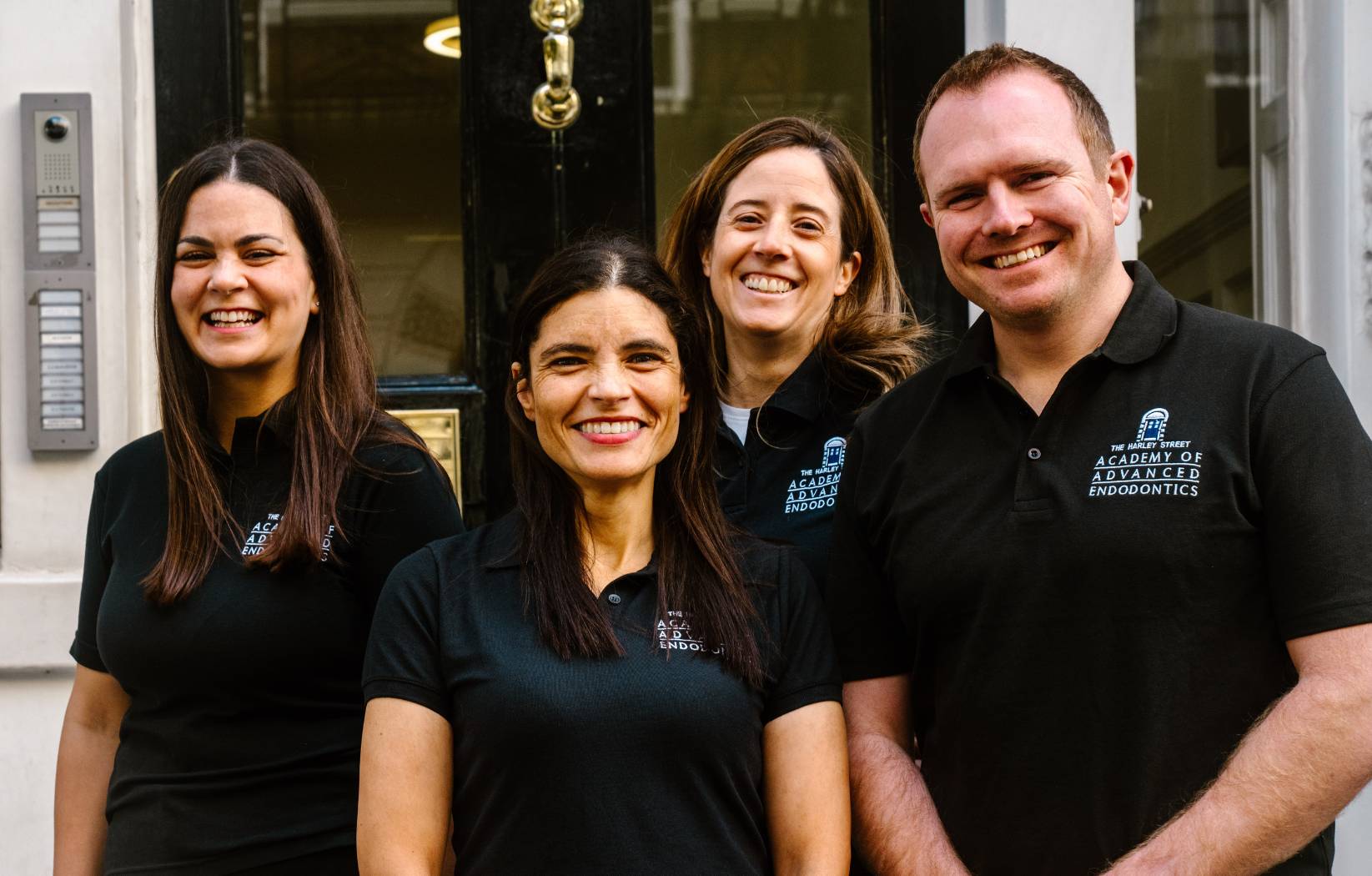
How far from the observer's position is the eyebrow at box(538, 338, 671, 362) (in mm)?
1755

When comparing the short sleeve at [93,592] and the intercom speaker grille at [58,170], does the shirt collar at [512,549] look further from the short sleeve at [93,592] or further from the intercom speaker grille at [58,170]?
the intercom speaker grille at [58,170]

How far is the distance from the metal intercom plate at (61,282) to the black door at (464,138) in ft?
0.90

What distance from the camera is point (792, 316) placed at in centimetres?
219

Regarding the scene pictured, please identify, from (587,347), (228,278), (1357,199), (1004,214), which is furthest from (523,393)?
(1357,199)

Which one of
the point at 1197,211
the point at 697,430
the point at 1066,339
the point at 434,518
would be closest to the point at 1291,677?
the point at 1066,339

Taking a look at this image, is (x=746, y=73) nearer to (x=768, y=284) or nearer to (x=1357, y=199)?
(x=768, y=284)

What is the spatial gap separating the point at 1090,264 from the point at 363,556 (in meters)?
1.14

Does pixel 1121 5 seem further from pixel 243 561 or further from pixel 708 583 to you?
pixel 243 561

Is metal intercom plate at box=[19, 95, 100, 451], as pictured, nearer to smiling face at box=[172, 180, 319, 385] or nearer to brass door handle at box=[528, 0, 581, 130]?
smiling face at box=[172, 180, 319, 385]

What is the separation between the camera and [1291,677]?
1.52m

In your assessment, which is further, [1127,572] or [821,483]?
[821,483]

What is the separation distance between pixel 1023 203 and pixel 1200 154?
5.52 ft

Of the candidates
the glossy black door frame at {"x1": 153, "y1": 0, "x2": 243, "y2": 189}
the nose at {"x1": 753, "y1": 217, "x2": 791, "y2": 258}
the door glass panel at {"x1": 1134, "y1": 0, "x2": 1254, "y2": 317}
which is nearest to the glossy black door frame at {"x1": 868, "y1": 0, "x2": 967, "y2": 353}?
the door glass panel at {"x1": 1134, "y1": 0, "x2": 1254, "y2": 317}

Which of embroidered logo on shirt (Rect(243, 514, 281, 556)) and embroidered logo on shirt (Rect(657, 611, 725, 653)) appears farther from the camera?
embroidered logo on shirt (Rect(243, 514, 281, 556))
